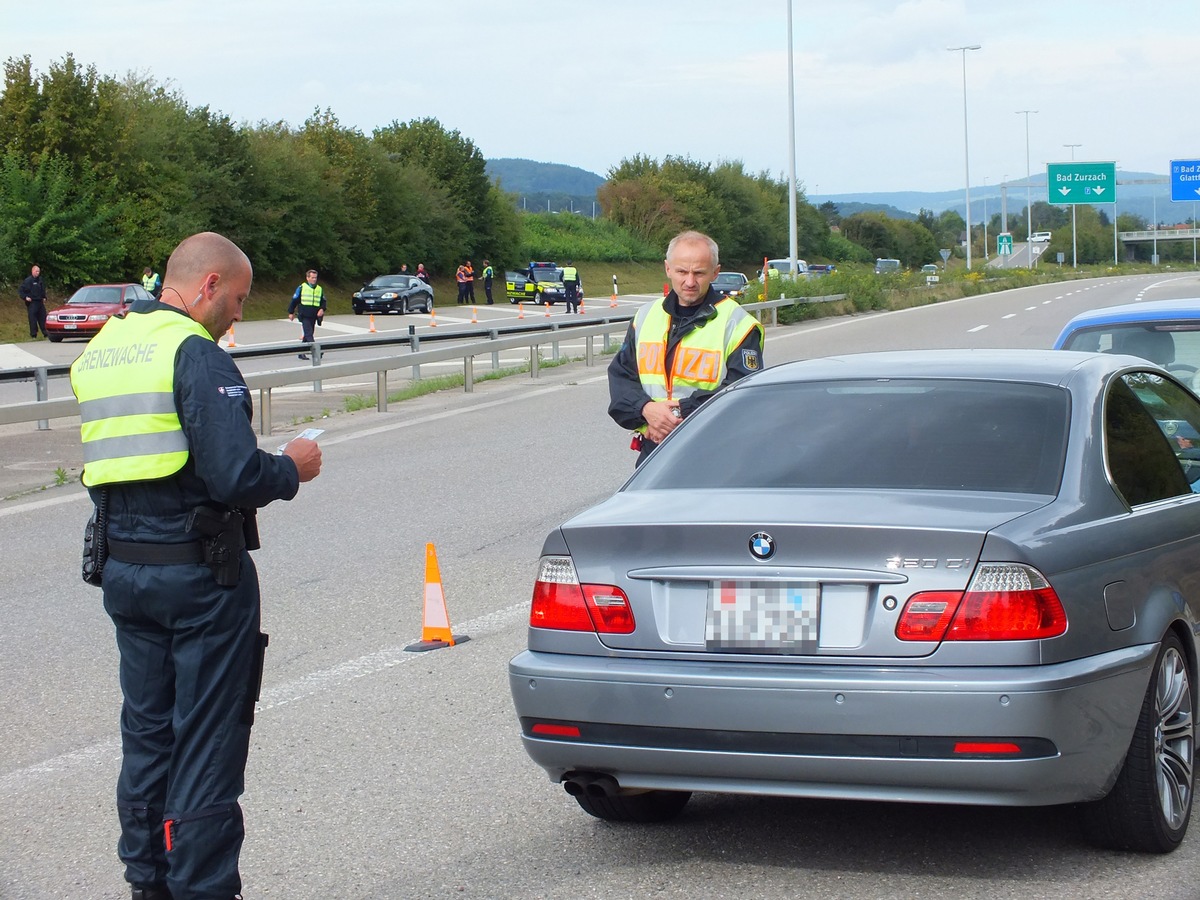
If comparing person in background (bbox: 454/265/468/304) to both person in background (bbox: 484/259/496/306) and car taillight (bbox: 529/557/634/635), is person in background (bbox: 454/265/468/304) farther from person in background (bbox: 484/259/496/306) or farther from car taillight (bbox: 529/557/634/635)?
car taillight (bbox: 529/557/634/635)

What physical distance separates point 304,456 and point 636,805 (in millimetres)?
1557

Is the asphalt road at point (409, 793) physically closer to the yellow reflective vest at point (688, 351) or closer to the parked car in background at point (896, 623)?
the parked car in background at point (896, 623)

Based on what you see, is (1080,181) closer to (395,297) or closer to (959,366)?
(395,297)

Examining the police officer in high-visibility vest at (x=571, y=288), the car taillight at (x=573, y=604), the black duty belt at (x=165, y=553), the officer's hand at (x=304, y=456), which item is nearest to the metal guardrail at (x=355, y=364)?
the car taillight at (x=573, y=604)

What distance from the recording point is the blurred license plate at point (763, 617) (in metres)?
4.06

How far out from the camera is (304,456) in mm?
3994

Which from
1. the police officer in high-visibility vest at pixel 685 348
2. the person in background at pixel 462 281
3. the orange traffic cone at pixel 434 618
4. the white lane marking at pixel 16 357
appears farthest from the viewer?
the person in background at pixel 462 281

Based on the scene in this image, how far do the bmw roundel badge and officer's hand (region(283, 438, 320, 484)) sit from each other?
1.16 metres

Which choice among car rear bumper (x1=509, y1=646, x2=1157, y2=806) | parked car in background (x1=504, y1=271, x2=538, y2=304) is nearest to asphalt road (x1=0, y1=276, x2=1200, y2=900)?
car rear bumper (x1=509, y1=646, x2=1157, y2=806)

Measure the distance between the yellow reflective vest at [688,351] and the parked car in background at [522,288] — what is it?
54.5 metres

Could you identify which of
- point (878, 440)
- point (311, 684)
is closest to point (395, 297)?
point (311, 684)

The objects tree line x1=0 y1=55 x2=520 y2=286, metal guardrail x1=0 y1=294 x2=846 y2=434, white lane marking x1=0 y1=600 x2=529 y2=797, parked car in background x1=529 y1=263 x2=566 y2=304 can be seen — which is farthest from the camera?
parked car in background x1=529 y1=263 x2=566 y2=304

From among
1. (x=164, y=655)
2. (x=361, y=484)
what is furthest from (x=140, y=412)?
(x=361, y=484)

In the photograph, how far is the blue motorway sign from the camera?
54062 millimetres
